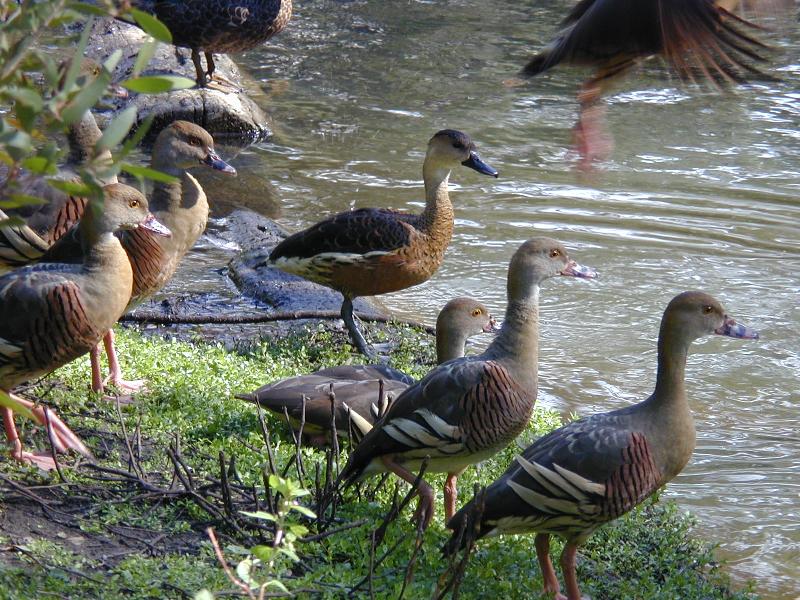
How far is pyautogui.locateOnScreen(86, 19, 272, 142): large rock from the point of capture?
12867mm

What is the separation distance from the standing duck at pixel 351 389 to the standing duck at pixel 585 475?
32.1 inches

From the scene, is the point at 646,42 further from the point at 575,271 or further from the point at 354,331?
the point at 354,331

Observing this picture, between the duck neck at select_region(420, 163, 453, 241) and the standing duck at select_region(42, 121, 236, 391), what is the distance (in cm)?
141

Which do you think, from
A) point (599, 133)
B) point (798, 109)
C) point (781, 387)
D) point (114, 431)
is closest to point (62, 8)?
point (599, 133)

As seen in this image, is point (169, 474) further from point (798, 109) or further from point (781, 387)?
point (798, 109)

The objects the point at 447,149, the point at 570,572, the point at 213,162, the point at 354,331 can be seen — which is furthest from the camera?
the point at 447,149

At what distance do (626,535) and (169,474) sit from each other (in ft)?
7.35

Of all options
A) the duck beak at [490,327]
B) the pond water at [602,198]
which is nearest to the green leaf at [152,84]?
the pond water at [602,198]

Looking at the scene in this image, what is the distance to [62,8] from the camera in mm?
1845

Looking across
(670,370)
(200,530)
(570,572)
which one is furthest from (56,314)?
(670,370)

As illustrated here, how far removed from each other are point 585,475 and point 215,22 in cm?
972

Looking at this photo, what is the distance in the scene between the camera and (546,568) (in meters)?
4.73

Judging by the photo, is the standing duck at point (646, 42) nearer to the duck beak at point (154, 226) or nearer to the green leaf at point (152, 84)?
the green leaf at point (152, 84)

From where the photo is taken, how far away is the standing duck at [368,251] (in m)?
7.40
